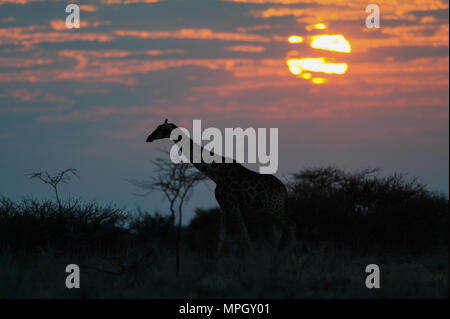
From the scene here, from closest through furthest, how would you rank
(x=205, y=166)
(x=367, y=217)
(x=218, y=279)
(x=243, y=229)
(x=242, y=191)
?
(x=218, y=279), (x=243, y=229), (x=242, y=191), (x=205, y=166), (x=367, y=217)

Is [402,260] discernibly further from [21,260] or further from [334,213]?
[21,260]

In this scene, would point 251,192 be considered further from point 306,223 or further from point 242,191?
point 306,223

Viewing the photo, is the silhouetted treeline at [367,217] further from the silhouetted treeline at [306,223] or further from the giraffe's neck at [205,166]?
the giraffe's neck at [205,166]

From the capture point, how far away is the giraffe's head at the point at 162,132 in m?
15.1

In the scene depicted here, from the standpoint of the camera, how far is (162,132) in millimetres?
15109

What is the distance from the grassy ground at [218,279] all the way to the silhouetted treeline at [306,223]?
1920 millimetres

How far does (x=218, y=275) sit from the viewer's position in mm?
12688

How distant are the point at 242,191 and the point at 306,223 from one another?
6.74 meters

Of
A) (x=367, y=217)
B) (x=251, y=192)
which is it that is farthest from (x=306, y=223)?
(x=251, y=192)

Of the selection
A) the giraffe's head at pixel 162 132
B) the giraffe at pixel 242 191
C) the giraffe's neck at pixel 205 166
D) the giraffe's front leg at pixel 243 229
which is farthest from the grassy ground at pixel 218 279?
the giraffe's head at pixel 162 132
